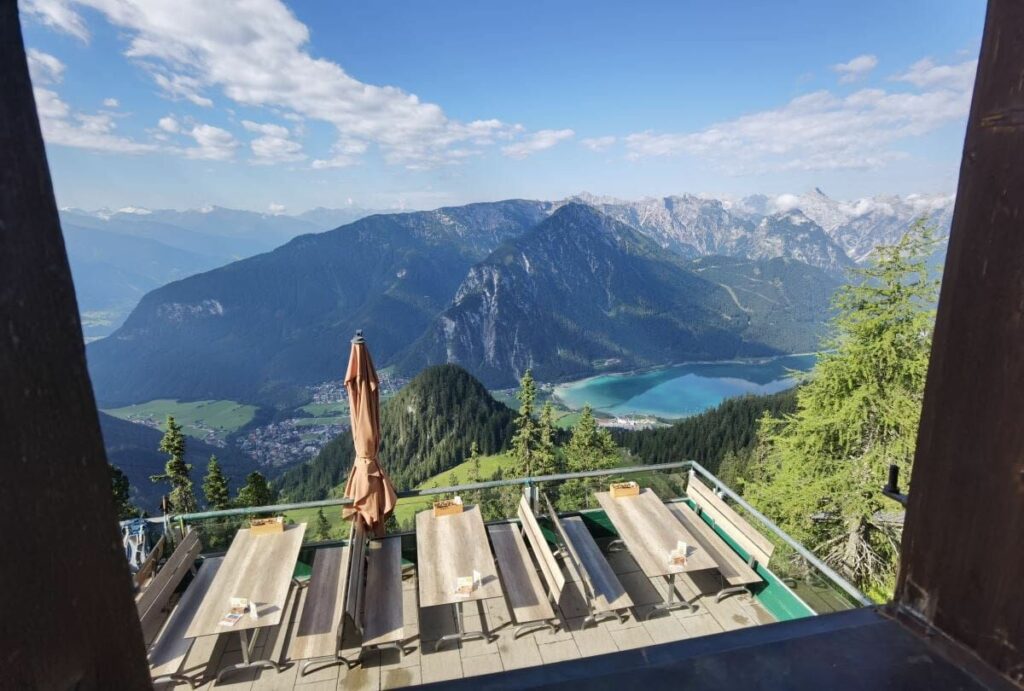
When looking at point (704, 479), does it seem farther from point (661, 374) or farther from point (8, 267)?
point (661, 374)

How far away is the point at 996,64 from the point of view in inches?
36.0

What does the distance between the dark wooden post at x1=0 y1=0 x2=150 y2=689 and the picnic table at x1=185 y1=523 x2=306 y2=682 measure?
16.5 ft

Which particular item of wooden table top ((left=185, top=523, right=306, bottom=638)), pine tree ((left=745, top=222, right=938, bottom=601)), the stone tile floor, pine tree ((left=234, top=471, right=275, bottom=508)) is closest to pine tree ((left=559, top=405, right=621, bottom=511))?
pine tree ((left=234, top=471, right=275, bottom=508))

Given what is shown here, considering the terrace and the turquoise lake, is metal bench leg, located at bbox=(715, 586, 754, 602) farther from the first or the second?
the turquoise lake

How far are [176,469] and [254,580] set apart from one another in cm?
2845

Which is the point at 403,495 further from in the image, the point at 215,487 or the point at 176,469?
the point at 176,469

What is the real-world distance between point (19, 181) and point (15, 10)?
0.59 feet

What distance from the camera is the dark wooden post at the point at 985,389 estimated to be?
893 mm

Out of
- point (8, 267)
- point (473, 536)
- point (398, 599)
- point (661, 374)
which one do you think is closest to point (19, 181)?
point (8, 267)

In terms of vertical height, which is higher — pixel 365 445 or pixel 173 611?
pixel 365 445

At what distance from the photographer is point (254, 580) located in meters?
5.51

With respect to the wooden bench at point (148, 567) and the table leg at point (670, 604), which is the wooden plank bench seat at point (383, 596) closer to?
the wooden bench at point (148, 567)

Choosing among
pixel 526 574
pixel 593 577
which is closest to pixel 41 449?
pixel 526 574

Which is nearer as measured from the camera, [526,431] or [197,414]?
[526,431]
